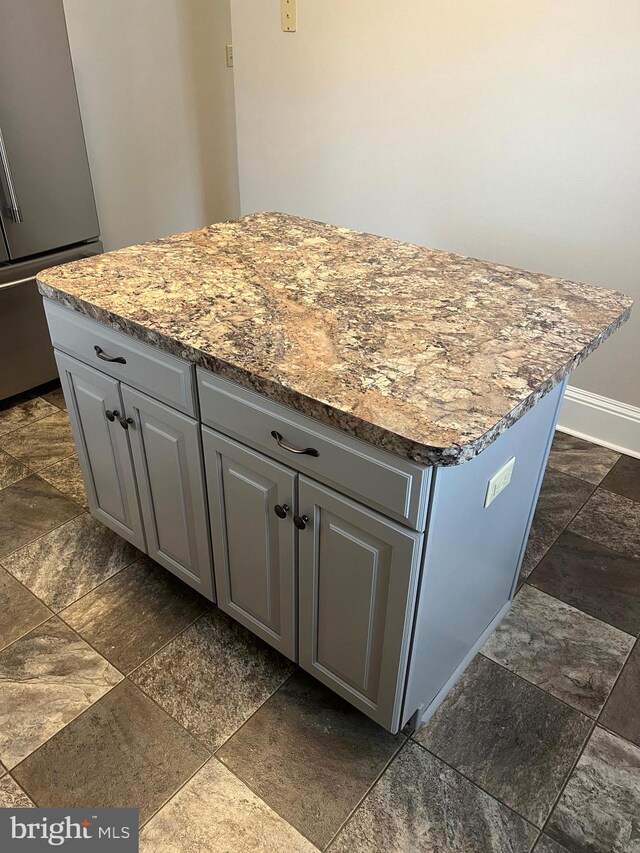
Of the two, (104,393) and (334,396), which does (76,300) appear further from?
(334,396)

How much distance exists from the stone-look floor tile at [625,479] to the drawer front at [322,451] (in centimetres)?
164

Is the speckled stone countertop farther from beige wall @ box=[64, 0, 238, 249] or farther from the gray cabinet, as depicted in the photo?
beige wall @ box=[64, 0, 238, 249]

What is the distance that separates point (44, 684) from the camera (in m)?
1.76

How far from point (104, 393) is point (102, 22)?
8.79 ft

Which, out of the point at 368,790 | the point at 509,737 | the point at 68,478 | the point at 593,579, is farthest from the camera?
the point at 68,478

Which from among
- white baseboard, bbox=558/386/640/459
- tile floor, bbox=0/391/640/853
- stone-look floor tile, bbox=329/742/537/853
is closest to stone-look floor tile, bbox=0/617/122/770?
tile floor, bbox=0/391/640/853

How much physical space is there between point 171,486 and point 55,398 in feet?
5.48

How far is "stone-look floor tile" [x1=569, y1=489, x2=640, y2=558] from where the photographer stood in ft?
7.46

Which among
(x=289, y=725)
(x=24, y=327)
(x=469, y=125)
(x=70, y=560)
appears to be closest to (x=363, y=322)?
(x=289, y=725)

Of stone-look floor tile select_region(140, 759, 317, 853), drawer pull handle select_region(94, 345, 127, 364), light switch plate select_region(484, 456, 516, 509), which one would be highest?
drawer pull handle select_region(94, 345, 127, 364)

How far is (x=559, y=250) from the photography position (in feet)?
8.46

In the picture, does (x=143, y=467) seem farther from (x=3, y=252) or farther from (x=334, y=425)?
(x=3, y=252)

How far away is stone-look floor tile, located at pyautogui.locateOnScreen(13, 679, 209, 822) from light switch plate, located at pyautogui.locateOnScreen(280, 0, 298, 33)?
272cm

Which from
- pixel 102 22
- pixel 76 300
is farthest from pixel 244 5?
pixel 76 300
